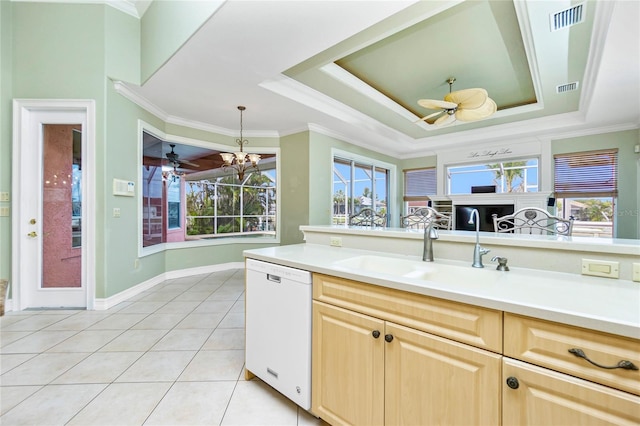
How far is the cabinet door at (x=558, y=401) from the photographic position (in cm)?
74

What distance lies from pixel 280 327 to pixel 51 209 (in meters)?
3.39

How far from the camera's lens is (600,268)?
48.5 inches

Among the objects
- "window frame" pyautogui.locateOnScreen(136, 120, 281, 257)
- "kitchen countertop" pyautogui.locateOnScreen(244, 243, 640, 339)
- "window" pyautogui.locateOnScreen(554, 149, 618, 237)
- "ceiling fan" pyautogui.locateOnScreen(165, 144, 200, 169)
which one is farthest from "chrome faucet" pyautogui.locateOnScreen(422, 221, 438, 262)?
"window" pyautogui.locateOnScreen(554, 149, 618, 237)

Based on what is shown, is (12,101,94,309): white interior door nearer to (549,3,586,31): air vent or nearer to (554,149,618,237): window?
(549,3,586,31): air vent

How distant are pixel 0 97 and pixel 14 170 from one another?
0.80 meters

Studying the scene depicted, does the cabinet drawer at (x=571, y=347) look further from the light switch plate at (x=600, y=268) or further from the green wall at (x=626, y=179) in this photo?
the green wall at (x=626, y=179)

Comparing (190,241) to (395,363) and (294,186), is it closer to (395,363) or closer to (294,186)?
(294,186)

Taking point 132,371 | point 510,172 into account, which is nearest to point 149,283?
point 132,371

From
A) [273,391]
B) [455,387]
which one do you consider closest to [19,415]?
[273,391]

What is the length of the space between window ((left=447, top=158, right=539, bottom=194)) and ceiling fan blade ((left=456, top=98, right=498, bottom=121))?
9.59 ft

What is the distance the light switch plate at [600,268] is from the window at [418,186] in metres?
5.51

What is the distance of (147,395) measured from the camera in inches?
66.7

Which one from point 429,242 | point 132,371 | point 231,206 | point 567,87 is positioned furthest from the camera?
point 231,206

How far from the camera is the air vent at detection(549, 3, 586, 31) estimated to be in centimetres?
221
